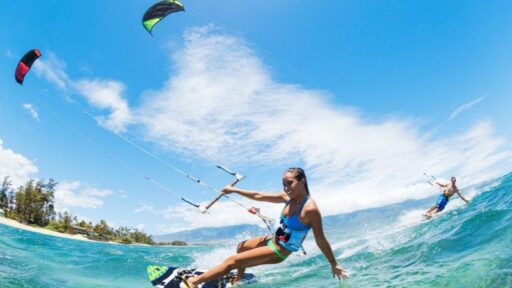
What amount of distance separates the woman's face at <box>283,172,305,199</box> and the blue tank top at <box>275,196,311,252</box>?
227 millimetres

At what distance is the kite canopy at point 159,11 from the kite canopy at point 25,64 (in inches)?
206

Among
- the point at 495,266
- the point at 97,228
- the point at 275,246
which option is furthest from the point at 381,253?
the point at 97,228

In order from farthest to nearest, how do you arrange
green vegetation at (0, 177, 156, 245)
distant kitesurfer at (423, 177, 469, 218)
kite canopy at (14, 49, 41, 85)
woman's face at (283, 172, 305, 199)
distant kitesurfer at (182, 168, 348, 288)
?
1. green vegetation at (0, 177, 156, 245)
2. distant kitesurfer at (423, 177, 469, 218)
3. kite canopy at (14, 49, 41, 85)
4. woman's face at (283, 172, 305, 199)
5. distant kitesurfer at (182, 168, 348, 288)

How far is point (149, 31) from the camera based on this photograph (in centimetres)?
1519

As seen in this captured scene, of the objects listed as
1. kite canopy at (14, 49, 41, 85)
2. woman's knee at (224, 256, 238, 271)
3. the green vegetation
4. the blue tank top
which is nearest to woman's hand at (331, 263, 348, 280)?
the blue tank top

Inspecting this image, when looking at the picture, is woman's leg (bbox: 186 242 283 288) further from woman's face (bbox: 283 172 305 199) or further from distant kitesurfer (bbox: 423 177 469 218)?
distant kitesurfer (bbox: 423 177 469 218)

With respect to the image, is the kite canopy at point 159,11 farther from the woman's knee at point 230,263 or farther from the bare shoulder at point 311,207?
the bare shoulder at point 311,207

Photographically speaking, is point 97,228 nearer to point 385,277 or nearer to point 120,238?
point 120,238

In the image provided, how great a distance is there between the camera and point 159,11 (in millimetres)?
15656

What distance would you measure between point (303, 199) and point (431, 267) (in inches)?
176

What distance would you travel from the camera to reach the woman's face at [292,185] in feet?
17.1

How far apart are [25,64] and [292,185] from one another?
16348 millimetres

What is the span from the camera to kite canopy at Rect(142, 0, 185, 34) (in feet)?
50.0

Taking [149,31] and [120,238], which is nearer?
[149,31]
